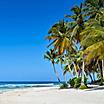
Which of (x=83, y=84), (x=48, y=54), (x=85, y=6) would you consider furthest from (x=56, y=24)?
(x=48, y=54)

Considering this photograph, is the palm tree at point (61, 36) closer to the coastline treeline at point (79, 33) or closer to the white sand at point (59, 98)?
the coastline treeline at point (79, 33)

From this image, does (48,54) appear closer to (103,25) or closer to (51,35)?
(51,35)

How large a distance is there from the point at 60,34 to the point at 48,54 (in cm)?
1574

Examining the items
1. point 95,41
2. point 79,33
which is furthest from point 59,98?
point 79,33

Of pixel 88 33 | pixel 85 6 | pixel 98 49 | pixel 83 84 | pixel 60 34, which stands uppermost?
pixel 85 6

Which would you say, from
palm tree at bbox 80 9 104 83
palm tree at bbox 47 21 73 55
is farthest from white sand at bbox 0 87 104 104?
palm tree at bbox 47 21 73 55

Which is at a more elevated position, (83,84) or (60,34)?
(60,34)

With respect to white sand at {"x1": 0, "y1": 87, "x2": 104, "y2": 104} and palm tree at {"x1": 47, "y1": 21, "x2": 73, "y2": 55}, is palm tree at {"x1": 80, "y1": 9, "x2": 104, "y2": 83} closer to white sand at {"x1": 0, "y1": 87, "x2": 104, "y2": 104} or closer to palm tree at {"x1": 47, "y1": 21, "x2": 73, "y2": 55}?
white sand at {"x1": 0, "y1": 87, "x2": 104, "y2": 104}

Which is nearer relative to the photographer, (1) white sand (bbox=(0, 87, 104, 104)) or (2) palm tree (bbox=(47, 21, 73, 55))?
(1) white sand (bbox=(0, 87, 104, 104))

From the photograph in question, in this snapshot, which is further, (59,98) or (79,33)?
(79,33)

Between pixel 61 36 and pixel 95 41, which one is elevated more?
pixel 61 36

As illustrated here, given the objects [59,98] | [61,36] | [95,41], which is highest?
[61,36]

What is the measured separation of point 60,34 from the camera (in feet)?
142

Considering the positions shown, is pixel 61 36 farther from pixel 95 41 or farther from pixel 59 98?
pixel 59 98
